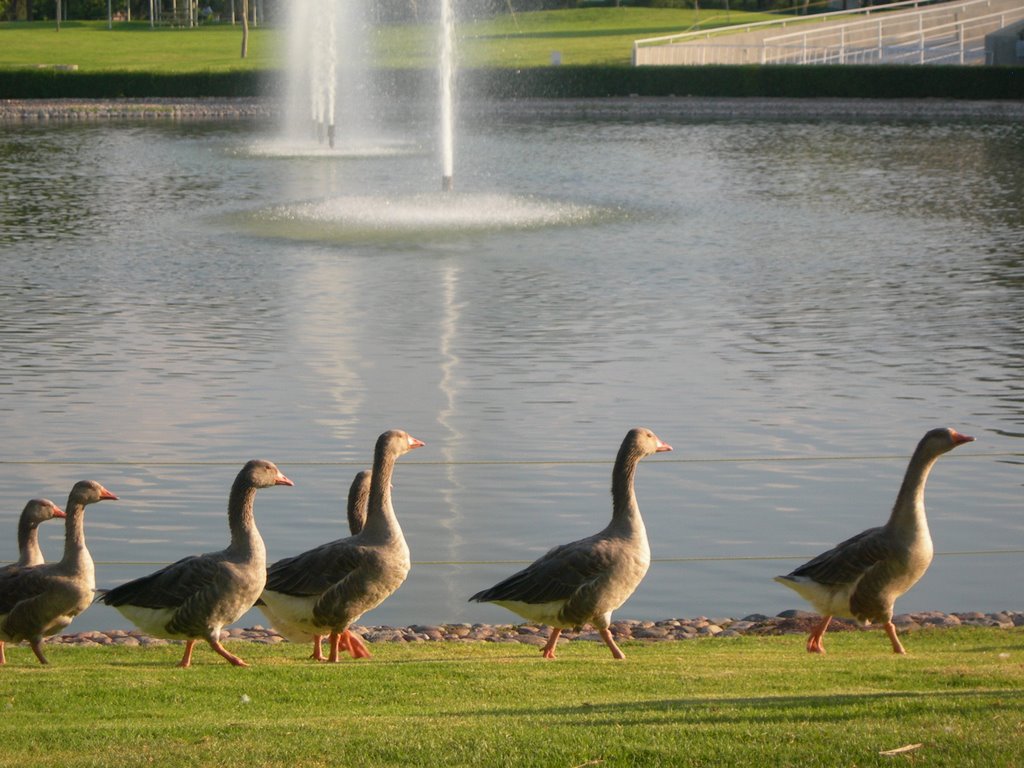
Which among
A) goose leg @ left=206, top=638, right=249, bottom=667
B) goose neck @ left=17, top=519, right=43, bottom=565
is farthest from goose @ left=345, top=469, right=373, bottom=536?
goose neck @ left=17, top=519, right=43, bottom=565

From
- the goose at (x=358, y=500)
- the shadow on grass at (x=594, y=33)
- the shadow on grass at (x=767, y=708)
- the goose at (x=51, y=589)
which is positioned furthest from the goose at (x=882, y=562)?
the shadow on grass at (x=594, y=33)

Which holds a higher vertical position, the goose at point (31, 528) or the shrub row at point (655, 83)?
the shrub row at point (655, 83)

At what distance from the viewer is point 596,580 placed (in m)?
8.88

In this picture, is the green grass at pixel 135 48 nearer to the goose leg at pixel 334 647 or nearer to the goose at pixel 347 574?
the goose leg at pixel 334 647

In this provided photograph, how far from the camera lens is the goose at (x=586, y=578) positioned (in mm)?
8898

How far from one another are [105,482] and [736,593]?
6.00m

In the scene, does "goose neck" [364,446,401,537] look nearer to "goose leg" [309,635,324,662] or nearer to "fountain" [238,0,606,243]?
"goose leg" [309,635,324,662]

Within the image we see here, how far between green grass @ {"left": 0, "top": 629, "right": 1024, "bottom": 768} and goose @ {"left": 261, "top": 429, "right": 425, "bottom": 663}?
0.29 metres

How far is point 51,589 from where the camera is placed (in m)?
9.02

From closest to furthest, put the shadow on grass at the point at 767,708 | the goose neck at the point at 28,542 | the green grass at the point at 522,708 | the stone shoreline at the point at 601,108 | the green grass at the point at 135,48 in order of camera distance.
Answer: the green grass at the point at 522,708
the shadow on grass at the point at 767,708
the goose neck at the point at 28,542
the stone shoreline at the point at 601,108
the green grass at the point at 135,48

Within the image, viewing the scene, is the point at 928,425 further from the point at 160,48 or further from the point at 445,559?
the point at 160,48

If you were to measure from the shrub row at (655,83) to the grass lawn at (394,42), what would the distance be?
378cm

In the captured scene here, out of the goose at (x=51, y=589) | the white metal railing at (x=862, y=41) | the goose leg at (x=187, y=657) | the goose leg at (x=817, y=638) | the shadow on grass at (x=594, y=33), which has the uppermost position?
the shadow on grass at (x=594, y=33)

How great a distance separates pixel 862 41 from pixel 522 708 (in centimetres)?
7428
